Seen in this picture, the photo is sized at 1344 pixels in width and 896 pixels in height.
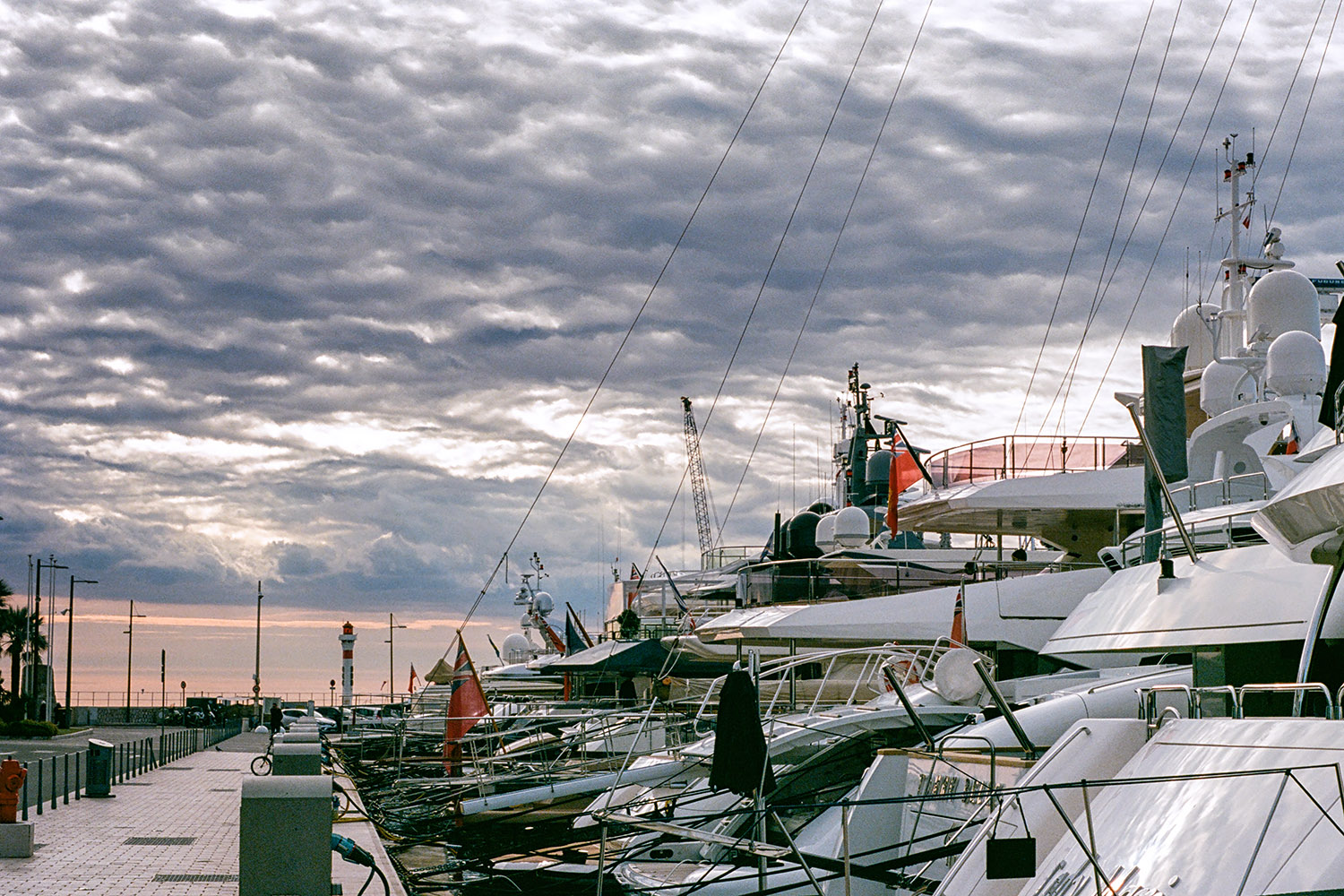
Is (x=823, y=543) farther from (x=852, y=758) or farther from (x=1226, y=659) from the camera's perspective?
(x=1226, y=659)

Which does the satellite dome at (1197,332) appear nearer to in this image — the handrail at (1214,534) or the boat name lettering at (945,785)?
the handrail at (1214,534)

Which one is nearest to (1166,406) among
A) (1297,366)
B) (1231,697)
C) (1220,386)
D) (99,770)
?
(1231,697)

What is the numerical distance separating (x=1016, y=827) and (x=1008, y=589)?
15307 millimetres

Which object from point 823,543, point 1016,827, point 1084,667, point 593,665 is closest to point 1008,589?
point 1084,667

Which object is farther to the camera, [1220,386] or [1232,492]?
[1220,386]

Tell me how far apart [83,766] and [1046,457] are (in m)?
24.8

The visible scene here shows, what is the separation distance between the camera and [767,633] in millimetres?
25094

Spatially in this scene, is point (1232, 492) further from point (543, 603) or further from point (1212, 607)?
point (543, 603)

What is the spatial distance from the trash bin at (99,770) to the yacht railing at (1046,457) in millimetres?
16727

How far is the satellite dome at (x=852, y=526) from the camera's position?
30562 mm

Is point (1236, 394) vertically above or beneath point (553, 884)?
above

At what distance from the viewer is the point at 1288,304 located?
21469 mm

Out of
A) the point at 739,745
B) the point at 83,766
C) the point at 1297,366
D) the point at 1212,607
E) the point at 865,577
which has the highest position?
the point at 1297,366

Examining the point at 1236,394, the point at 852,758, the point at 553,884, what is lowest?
the point at 553,884
